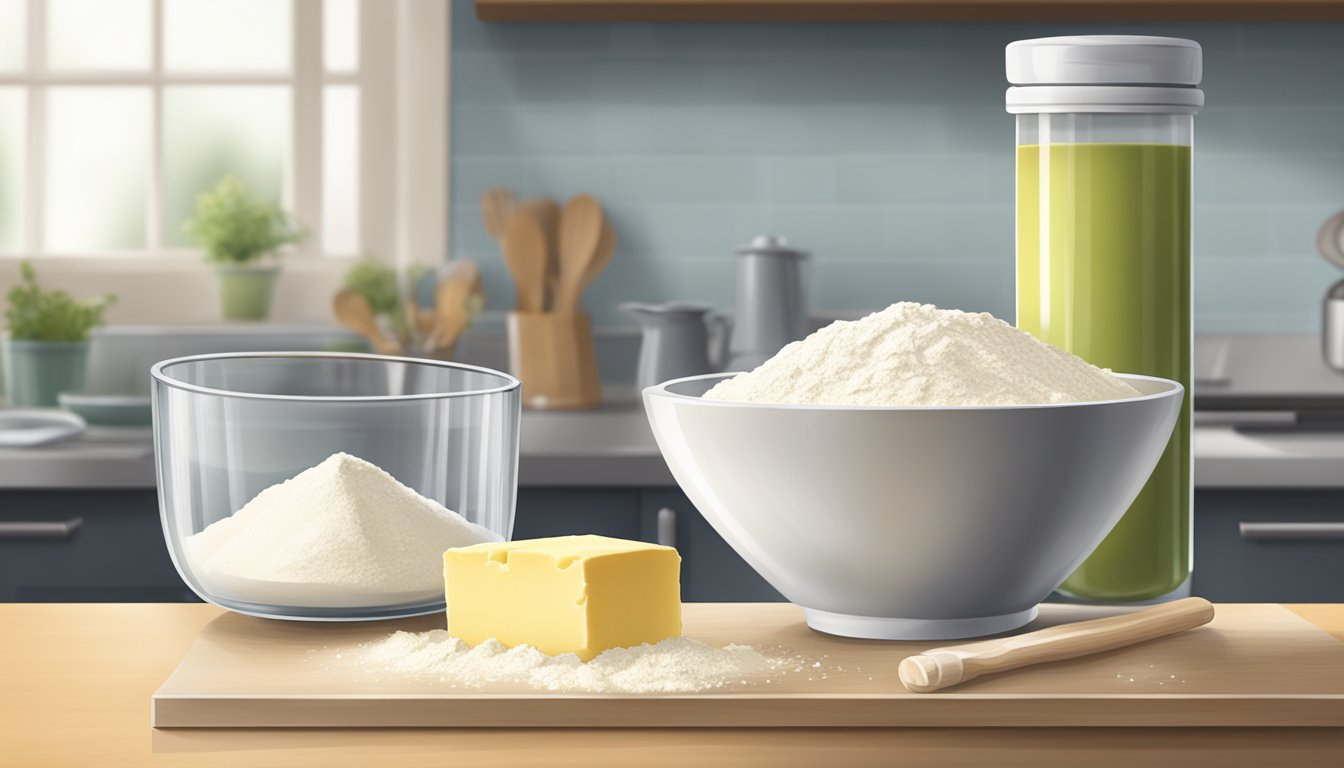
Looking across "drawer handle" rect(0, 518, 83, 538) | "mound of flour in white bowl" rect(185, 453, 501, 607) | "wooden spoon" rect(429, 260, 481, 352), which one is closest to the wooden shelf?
"wooden spoon" rect(429, 260, 481, 352)

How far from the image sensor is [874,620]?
29.5 inches

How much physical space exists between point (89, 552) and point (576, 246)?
97 centimetres

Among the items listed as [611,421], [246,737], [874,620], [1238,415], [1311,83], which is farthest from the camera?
[1311,83]

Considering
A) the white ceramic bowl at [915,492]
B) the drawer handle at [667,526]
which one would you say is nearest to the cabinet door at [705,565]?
the drawer handle at [667,526]

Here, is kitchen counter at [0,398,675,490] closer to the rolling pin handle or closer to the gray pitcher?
the gray pitcher

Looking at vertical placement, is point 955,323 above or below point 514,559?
above

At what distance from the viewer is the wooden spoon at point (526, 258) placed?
247cm

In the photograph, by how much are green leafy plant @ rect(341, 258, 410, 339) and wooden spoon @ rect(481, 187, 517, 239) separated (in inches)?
8.1

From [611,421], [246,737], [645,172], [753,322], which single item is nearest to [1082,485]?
[246,737]

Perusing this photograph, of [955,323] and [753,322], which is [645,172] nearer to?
[753,322]

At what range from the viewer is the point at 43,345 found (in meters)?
2.46

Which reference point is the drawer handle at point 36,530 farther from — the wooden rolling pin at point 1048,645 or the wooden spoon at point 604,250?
the wooden rolling pin at point 1048,645

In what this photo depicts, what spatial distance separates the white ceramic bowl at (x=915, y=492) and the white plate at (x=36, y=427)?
1510 mm

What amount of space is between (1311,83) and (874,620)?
7.50ft
